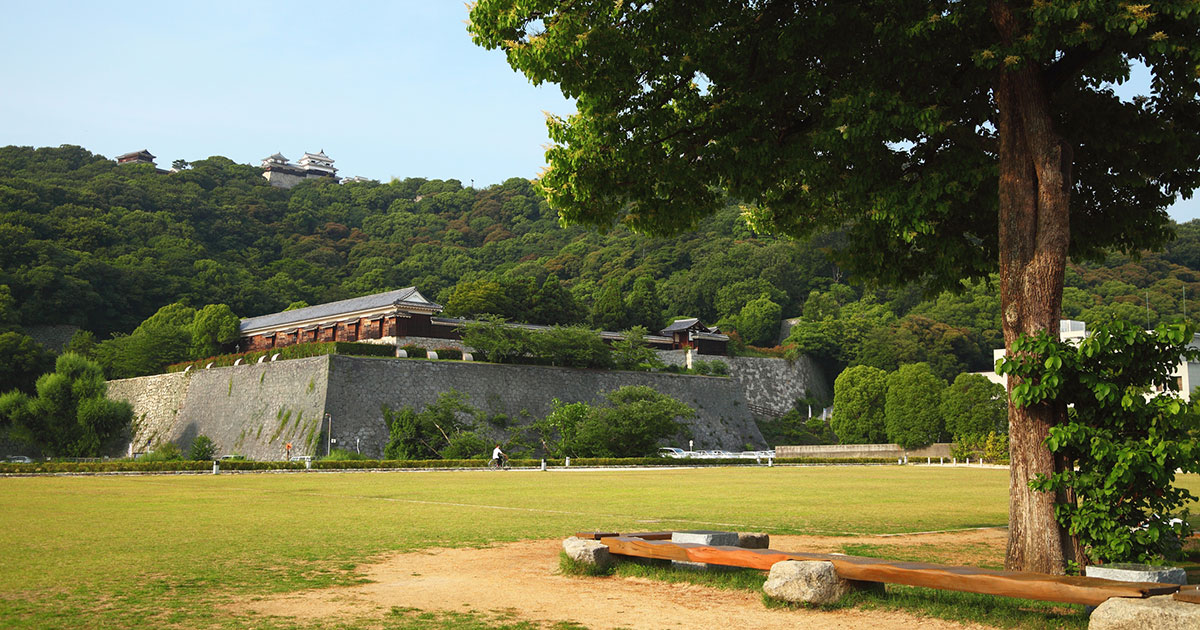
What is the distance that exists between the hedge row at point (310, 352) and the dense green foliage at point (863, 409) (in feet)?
96.1

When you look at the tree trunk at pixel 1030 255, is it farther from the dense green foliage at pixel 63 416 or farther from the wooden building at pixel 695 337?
the wooden building at pixel 695 337

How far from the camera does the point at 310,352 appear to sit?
47.6m

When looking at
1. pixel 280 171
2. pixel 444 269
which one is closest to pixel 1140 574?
pixel 444 269

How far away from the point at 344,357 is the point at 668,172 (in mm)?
37724

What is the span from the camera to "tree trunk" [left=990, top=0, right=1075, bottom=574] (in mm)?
7473

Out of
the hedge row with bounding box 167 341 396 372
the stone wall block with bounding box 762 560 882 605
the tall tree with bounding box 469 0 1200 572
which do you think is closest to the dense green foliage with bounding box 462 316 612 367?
the hedge row with bounding box 167 341 396 372

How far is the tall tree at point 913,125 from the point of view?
25.9ft

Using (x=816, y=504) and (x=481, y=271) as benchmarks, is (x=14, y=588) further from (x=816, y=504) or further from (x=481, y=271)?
(x=481, y=271)

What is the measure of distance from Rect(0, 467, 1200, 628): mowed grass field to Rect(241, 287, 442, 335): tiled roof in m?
30.7

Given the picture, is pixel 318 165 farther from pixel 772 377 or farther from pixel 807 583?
pixel 807 583

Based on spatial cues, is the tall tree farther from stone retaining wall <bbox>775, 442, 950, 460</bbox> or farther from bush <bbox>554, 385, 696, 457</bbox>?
stone retaining wall <bbox>775, 442, 950, 460</bbox>

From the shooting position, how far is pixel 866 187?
933 centimetres

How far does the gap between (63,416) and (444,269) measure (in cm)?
4619

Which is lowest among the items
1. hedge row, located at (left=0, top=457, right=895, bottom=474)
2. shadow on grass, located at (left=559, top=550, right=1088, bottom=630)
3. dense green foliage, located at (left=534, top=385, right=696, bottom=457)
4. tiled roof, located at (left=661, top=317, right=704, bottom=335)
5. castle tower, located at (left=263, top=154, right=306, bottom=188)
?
hedge row, located at (left=0, top=457, right=895, bottom=474)
